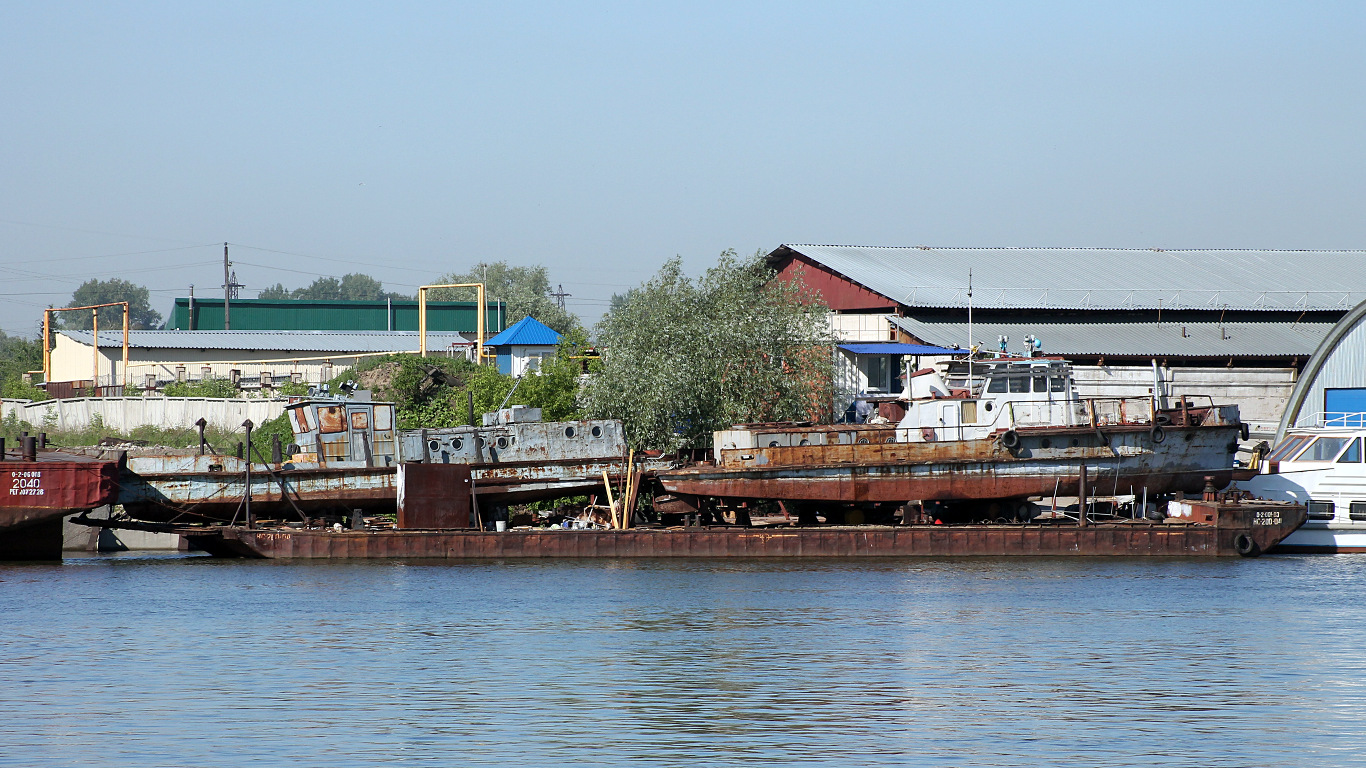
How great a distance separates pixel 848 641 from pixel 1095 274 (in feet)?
161

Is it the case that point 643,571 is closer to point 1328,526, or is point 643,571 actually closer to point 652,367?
point 652,367

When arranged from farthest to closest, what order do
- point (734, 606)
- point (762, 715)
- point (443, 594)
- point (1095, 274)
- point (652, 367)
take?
point (1095, 274) → point (652, 367) → point (443, 594) → point (734, 606) → point (762, 715)

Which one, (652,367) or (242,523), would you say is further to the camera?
(652,367)

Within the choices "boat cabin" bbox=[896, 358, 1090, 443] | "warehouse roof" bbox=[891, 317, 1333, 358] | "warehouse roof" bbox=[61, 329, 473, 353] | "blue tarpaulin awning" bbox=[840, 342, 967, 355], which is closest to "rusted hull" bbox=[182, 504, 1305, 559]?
"boat cabin" bbox=[896, 358, 1090, 443]

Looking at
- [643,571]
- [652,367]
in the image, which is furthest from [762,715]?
[652,367]

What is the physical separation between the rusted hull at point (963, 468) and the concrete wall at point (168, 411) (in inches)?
1001

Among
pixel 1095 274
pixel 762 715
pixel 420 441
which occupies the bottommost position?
pixel 762 715

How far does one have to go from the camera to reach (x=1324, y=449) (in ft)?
123

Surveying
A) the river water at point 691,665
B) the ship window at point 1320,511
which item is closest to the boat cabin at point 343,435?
the river water at point 691,665

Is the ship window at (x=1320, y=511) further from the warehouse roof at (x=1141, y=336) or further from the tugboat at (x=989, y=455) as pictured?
the warehouse roof at (x=1141, y=336)

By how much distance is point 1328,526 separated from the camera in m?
36.9

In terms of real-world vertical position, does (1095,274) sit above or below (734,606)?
above

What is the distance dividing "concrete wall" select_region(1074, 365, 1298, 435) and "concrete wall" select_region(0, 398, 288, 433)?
34150mm

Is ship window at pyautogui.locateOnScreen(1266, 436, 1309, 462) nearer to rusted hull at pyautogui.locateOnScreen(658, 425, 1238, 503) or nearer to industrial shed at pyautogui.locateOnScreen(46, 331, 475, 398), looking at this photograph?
rusted hull at pyautogui.locateOnScreen(658, 425, 1238, 503)
